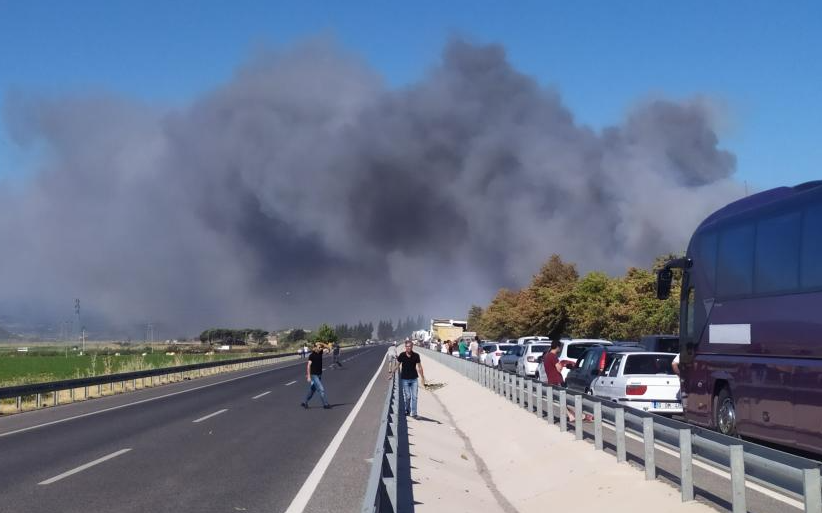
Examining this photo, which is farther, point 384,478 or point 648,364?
point 648,364

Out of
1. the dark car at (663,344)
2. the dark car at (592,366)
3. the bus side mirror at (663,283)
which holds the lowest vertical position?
the dark car at (592,366)

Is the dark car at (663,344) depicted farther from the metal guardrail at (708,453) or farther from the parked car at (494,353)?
the parked car at (494,353)

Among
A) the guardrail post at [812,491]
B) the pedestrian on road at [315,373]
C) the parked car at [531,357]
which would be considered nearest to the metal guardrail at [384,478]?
the guardrail post at [812,491]

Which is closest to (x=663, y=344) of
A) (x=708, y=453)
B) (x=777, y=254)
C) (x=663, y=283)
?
(x=663, y=283)

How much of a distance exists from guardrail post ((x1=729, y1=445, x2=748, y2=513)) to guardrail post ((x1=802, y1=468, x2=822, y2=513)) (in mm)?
1016

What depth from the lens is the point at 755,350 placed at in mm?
13633

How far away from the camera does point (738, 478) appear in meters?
7.60

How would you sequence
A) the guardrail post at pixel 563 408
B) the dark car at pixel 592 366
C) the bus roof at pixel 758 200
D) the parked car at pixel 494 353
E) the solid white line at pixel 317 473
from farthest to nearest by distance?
1. the parked car at pixel 494 353
2. the dark car at pixel 592 366
3. the guardrail post at pixel 563 408
4. the bus roof at pixel 758 200
5. the solid white line at pixel 317 473

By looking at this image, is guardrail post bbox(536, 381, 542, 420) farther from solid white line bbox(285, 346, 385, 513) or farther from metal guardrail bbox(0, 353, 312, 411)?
metal guardrail bbox(0, 353, 312, 411)

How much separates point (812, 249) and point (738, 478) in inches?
218

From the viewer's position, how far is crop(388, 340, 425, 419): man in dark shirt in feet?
70.4

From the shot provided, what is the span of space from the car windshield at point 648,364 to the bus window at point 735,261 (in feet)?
17.1

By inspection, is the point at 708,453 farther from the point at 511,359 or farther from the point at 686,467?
the point at 511,359

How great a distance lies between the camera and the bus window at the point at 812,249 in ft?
38.9
